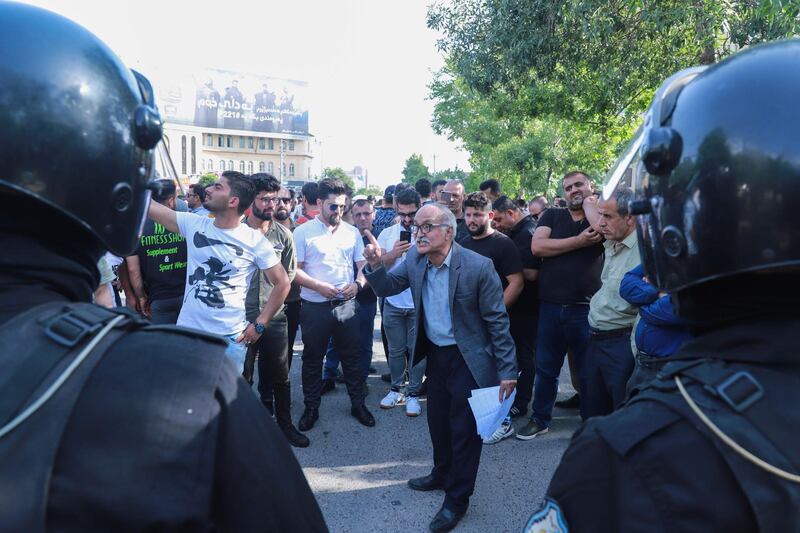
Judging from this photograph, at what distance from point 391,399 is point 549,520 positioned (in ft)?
15.2

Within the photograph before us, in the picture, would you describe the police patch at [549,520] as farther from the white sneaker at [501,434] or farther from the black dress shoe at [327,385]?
the black dress shoe at [327,385]

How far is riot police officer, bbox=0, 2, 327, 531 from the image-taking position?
84cm

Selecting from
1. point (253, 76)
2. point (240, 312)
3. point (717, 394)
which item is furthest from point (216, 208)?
point (253, 76)

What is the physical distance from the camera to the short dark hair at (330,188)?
17.5 feet

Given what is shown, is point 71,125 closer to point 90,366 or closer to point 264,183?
point 90,366

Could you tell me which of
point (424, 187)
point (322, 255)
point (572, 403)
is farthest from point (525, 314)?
point (424, 187)

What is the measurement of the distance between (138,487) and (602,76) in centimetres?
894

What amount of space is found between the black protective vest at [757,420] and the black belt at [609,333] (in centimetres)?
298

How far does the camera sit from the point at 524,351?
5.39 metres

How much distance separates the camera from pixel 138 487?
0.86 m

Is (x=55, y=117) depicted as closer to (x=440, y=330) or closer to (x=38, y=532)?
(x=38, y=532)

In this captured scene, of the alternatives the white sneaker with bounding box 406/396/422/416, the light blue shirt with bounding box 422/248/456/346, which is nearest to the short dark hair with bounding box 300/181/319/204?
the white sneaker with bounding box 406/396/422/416

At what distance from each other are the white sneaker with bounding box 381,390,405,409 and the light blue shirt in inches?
75.2

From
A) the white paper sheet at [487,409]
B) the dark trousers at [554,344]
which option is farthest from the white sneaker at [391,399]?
the white paper sheet at [487,409]
